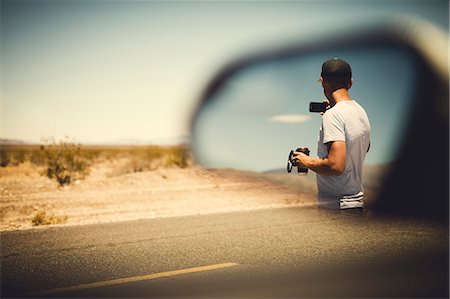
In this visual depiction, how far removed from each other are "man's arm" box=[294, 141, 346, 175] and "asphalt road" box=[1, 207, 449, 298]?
0.82ft

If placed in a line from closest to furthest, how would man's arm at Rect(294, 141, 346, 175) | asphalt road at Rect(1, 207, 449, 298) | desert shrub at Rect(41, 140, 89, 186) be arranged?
man's arm at Rect(294, 141, 346, 175) → asphalt road at Rect(1, 207, 449, 298) → desert shrub at Rect(41, 140, 89, 186)

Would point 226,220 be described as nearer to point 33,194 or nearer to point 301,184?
point 301,184

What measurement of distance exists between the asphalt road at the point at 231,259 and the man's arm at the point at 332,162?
0.82 ft

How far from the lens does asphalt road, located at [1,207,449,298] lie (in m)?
3.47

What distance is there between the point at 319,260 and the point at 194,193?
26.8ft

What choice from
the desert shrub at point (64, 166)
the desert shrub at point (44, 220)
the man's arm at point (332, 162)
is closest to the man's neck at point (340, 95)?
the man's arm at point (332, 162)

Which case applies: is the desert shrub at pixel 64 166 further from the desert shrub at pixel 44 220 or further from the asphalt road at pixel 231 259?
the asphalt road at pixel 231 259

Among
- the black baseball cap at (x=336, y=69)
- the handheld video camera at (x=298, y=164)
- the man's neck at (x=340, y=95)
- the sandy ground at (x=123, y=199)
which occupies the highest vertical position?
the black baseball cap at (x=336, y=69)

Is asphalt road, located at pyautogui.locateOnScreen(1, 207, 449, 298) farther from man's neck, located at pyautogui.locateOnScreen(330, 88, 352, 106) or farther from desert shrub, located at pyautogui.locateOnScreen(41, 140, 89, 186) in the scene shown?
desert shrub, located at pyautogui.locateOnScreen(41, 140, 89, 186)

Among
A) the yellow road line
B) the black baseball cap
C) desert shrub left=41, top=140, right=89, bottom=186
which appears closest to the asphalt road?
the yellow road line

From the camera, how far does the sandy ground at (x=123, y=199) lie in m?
9.40

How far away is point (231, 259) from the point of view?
5.04 metres

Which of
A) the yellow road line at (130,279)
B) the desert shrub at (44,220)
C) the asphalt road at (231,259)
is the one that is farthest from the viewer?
the desert shrub at (44,220)

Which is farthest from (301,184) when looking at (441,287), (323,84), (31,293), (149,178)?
(149,178)
